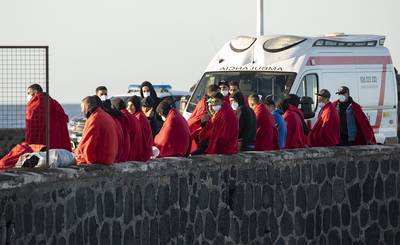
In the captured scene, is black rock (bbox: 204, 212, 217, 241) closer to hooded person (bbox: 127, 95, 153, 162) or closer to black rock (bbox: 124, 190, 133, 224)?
hooded person (bbox: 127, 95, 153, 162)

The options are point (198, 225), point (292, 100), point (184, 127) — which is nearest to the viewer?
point (198, 225)

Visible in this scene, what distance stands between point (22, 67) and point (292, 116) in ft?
24.0

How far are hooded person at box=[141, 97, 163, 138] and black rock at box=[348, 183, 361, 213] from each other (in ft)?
9.26

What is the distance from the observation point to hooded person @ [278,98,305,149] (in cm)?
2039

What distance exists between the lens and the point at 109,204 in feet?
45.8

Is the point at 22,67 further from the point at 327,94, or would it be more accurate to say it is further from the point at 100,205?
the point at 327,94

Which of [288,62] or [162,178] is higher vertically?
[288,62]

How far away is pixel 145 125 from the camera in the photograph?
17.0 meters

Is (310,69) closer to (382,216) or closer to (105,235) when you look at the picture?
(382,216)

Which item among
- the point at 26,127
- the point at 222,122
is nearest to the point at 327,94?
the point at 222,122

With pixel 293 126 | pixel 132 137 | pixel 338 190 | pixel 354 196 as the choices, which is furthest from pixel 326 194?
pixel 132 137

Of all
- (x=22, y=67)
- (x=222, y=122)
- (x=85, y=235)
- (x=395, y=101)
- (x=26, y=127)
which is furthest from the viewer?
(x=395, y=101)

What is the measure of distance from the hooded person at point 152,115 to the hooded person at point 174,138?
2.09 m

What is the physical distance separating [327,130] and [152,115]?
2.56 meters
